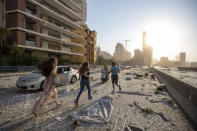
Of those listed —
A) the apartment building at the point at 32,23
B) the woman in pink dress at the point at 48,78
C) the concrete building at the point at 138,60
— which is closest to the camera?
the woman in pink dress at the point at 48,78

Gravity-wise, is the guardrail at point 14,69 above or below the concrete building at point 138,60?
below

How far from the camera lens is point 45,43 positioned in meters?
27.5

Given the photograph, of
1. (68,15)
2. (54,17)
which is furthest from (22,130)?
(68,15)

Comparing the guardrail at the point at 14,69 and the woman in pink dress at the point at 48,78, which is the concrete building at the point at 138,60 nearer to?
the guardrail at the point at 14,69

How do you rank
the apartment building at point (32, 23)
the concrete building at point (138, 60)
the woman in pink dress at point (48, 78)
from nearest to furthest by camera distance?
the woman in pink dress at point (48, 78), the apartment building at point (32, 23), the concrete building at point (138, 60)

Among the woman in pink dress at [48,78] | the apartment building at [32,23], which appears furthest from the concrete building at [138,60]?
the woman in pink dress at [48,78]

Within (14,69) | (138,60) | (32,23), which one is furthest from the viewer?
(138,60)

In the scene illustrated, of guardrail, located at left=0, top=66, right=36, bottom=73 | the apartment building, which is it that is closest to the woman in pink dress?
guardrail, located at left=0, top=66, right=36, bottom=73

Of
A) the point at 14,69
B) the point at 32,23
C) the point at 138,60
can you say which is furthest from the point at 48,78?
the point at 138,60

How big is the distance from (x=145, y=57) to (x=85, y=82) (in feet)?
471

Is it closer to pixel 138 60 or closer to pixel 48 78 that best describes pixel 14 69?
pixel 48 78

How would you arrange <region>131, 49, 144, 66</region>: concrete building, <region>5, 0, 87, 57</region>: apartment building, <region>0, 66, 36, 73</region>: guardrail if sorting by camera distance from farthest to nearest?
1. <region>131, 49, 144, 66</region>: concrete building
2. <region>5, 0, 87, 57</region>: apartment building
3. <region>0, 66, 36, 73</region>: guardrail

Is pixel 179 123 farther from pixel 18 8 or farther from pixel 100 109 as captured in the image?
pixel 18 8

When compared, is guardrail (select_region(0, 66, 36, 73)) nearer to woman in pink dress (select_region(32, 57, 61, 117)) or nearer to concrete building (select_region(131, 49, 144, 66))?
woman in pink dress (select_region(32, 57, 61, 117))
